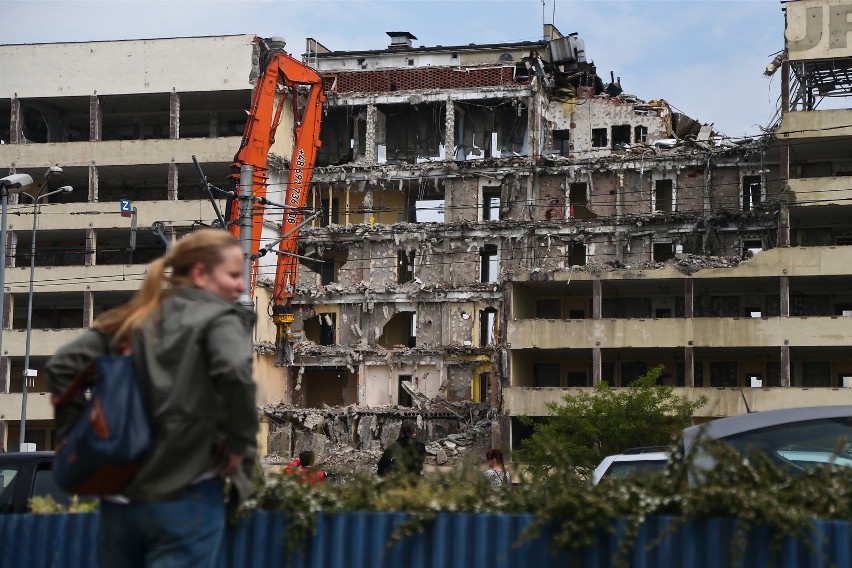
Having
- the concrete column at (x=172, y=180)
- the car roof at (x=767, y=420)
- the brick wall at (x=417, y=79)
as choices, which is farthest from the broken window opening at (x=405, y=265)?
the car roof at (x=767, y=420)

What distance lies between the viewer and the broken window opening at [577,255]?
6134cm

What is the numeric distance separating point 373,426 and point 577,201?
14931 millimetres

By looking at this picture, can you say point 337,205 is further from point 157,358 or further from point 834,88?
point 157,358

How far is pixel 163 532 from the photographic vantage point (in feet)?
18.9

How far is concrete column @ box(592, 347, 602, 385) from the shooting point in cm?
5245

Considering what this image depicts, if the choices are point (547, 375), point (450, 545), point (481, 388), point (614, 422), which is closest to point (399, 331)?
point (481, 388)

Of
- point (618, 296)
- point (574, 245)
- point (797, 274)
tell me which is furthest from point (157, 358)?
point (574, 245)

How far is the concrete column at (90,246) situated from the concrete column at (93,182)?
1596 mm

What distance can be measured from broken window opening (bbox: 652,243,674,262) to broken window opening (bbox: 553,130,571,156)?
7.47 metres

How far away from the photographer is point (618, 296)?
57.1 metres

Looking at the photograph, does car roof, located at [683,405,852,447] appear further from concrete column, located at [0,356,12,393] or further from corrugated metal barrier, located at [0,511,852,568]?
concrete column, located at [0,356,12,393]

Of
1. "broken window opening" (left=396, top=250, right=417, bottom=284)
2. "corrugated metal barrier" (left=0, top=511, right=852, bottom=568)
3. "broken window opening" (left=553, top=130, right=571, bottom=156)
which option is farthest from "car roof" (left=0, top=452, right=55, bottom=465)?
"broken window opening" (left=553, top=130, right=571, bottom=156)

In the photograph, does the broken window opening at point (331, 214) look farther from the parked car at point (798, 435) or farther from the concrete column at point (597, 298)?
the parked car at point (798, 435)

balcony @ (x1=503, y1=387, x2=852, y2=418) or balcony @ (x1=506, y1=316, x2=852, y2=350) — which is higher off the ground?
balcony @ (x1=506, y1=316, x2=852, y2=350)
